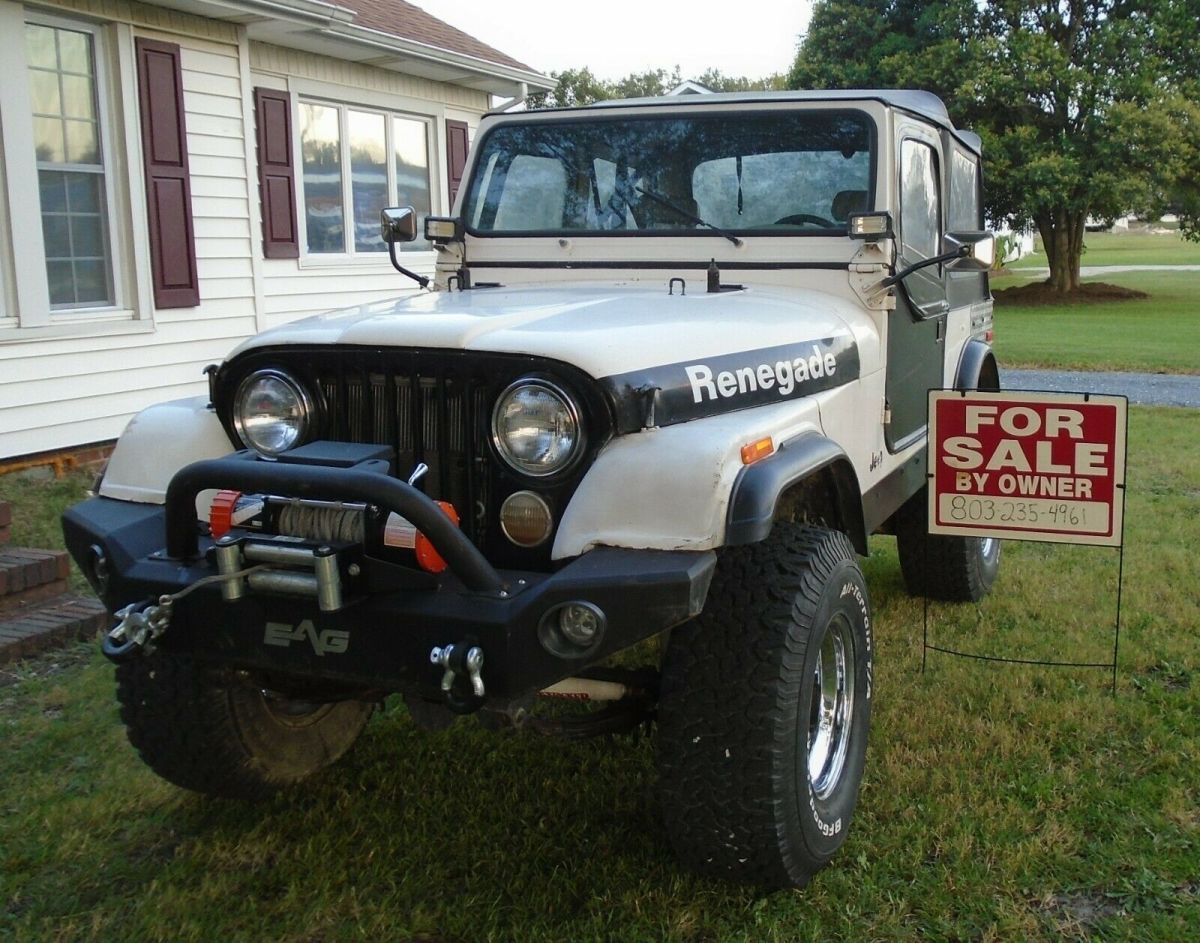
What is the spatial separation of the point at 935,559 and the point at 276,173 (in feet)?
20.4

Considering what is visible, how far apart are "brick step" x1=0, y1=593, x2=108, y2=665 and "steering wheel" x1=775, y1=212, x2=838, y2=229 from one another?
2.90 meters

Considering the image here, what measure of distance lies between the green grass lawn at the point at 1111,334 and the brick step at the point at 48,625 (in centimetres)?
1230

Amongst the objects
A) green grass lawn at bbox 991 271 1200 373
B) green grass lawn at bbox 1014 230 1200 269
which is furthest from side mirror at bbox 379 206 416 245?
green grass lawn at bbox 1014 230 1200 269

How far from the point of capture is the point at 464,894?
287 cm

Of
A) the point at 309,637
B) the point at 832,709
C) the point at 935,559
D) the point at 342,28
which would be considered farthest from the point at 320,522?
the point at 342,28

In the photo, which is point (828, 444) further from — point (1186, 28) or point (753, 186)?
point (1186, 28)

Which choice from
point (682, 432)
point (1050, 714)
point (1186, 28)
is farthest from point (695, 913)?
point (1186, 28)

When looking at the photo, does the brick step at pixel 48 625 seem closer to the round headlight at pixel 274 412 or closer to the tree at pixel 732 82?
the round headlight at pixel 274 412

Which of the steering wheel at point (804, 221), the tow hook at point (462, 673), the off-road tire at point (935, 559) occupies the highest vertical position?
the steering wheel at point (804, 221)

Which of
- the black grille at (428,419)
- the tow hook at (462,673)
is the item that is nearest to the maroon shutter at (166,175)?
the black grille at (428,419)

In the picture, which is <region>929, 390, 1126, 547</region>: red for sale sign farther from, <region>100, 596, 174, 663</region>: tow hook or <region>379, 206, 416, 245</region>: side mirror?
<region>100, 596, 174, 663</region>: tow hook

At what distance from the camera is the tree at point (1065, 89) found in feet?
72.9

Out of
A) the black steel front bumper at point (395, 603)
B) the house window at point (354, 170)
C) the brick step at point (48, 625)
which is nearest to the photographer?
the black steel front bumper at point (395, 603)

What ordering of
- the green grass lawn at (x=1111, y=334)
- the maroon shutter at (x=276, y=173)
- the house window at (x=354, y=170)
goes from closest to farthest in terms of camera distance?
the maroon shutter at (x=276, y=173)
the house window at (x=354, y=170)
the green grass lawn at (x=1111, y=334)
